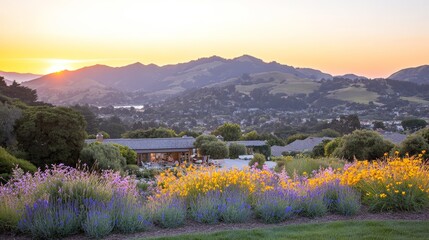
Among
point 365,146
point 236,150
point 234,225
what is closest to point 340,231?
point 234,225

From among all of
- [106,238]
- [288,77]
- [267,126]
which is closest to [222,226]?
[106,238]

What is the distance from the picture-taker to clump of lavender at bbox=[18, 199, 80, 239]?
6.20 metres

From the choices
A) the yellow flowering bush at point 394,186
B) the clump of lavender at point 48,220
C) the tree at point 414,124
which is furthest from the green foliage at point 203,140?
the tree at point 414,124

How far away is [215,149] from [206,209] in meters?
33.9

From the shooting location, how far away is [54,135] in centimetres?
2625

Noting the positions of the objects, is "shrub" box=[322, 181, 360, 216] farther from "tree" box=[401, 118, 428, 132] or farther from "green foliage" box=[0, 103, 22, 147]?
"tree" box=[401, 118, 428, 132]

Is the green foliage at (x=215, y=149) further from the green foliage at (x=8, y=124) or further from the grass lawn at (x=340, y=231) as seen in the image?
the grass lawn at (x=340, y=231)

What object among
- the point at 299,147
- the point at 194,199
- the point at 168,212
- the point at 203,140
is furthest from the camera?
the point at 299,147

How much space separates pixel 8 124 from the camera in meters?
27.0

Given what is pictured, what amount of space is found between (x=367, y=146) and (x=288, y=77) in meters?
157

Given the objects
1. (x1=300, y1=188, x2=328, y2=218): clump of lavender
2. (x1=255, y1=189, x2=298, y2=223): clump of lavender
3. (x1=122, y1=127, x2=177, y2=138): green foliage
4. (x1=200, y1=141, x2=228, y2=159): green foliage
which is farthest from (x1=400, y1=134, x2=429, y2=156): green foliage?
(x1=122, y1=127, x2=177, y2=138): green foliage

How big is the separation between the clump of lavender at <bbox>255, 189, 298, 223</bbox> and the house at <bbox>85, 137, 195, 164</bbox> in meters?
37.5

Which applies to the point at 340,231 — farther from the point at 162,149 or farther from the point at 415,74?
the point at 415,74

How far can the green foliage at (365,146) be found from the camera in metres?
28.6
